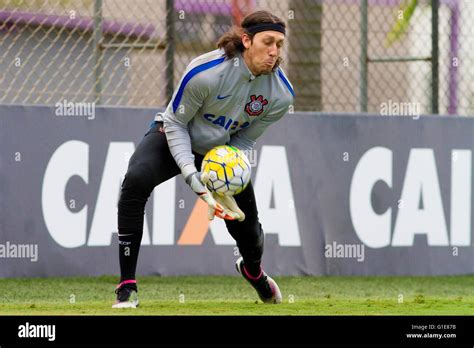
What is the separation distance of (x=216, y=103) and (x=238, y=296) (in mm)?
2077

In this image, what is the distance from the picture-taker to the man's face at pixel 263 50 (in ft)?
22.6

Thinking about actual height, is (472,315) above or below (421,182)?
below

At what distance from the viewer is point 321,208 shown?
1011 centimetres

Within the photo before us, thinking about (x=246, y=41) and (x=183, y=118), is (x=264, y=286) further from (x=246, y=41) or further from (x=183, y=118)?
(x=246, y=41)

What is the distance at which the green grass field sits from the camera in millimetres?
7059

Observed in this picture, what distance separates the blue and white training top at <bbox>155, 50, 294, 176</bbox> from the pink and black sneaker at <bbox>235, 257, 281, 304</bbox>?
3.20 ft

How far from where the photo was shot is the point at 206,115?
7.09 meters

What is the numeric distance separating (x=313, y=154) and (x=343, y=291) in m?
1.55

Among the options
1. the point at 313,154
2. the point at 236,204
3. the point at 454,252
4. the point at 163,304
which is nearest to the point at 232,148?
the point at 236,204

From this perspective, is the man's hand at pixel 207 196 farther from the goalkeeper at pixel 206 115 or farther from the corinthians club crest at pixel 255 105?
the corinthians club crest at pixel 255 105

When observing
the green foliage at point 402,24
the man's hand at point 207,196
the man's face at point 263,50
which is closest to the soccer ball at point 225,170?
the man's hand at point 207,196

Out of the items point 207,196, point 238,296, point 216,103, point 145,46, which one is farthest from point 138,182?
point 145,46
